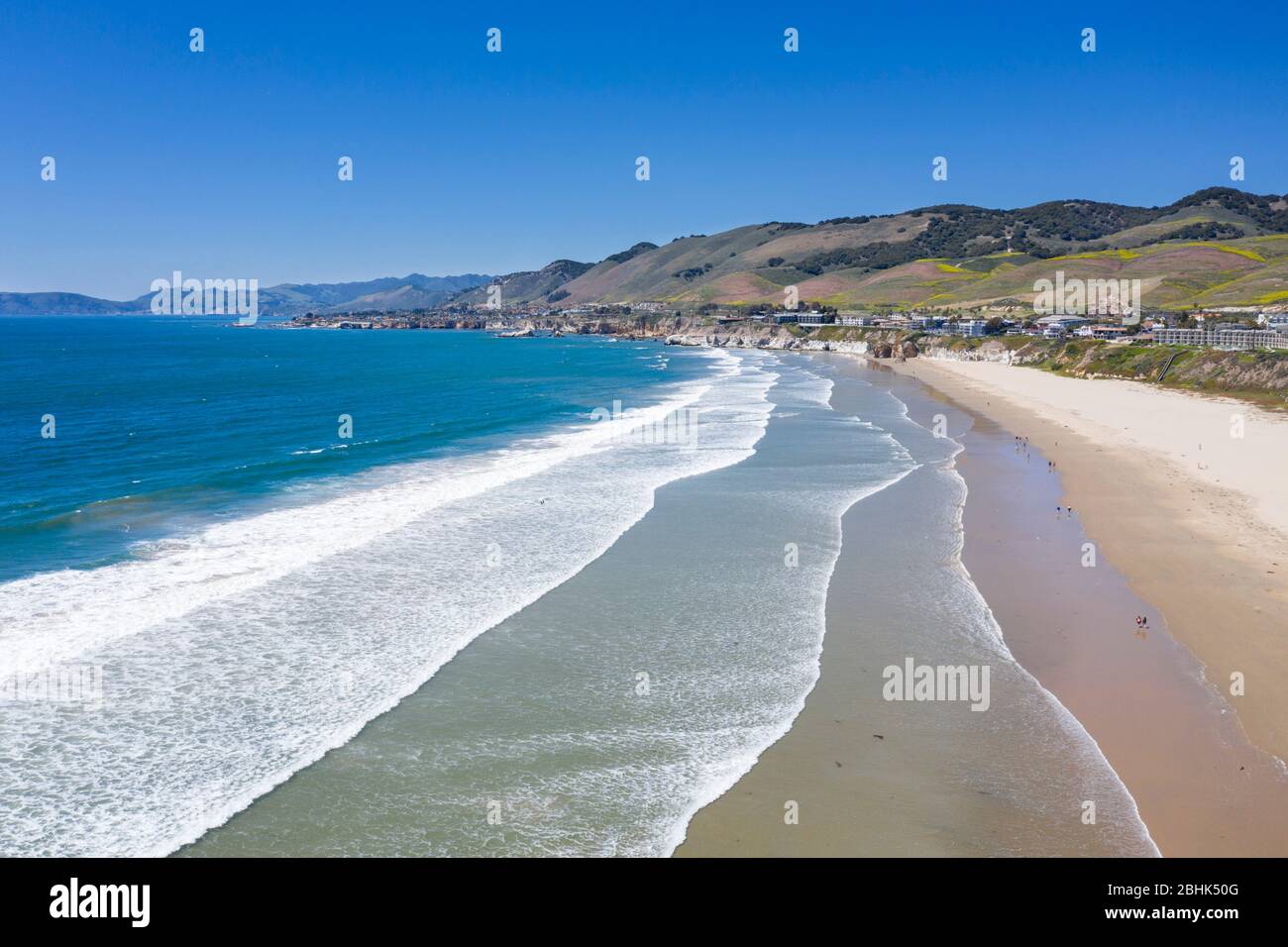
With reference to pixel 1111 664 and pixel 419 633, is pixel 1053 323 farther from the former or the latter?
pixel 419 633

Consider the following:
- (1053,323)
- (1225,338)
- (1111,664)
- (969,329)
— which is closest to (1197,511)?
(1111,664)

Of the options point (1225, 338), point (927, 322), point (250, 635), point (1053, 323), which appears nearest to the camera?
point (250, 635)

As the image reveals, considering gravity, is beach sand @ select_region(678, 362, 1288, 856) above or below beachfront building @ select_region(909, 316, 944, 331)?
below

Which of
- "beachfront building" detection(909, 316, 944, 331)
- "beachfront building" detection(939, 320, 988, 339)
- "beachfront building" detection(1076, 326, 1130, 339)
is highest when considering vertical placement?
"beachfront building" detection(909, 316, 944, 331)

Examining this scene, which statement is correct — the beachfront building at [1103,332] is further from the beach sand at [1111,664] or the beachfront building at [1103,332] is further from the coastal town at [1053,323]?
the beach sand at [1111,664]

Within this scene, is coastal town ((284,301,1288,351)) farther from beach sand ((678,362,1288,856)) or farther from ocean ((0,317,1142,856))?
ocean ((0,317,1142,856))

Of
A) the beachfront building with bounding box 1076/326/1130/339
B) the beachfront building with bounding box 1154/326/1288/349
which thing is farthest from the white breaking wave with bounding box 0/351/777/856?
the beachfront building with bounding box 1076/326/1130/339

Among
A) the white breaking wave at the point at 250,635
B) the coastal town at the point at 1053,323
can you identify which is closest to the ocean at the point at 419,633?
the white breaking wave at the point at 250,635
